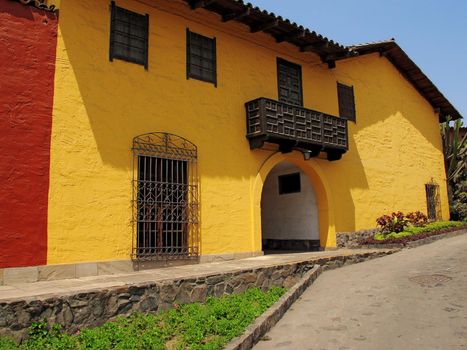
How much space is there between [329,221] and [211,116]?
512 centimetres

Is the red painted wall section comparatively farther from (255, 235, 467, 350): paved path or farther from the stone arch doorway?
the stone arch doorway

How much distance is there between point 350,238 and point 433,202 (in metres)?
6.63

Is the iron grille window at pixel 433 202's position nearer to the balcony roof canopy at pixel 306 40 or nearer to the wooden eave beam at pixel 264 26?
the balcony roof canopy at pixel 306 40

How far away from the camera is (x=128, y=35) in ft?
30.8

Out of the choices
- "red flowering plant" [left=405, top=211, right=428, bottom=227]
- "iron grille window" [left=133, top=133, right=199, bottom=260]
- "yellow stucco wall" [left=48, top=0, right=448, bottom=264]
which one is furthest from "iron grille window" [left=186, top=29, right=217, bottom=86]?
"red flowering plant" [left=405, top=211, right=428, bottom=227]

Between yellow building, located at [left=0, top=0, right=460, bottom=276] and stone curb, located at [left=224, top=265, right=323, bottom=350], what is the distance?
2638 mm

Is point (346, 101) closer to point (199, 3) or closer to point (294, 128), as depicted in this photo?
point (294, 128)

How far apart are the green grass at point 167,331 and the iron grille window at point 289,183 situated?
23.6 ft

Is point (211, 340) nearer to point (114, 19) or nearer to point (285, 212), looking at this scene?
point (114, 19)

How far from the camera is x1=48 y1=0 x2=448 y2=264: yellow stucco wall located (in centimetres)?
824

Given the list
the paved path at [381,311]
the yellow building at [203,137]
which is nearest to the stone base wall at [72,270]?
the yellow building at [203,137]

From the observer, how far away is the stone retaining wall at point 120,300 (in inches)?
215

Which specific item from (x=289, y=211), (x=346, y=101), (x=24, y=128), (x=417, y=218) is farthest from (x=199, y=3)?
(x=417, y=218)

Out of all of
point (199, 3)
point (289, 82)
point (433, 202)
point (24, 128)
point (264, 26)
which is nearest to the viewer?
point (24, 128)
